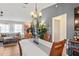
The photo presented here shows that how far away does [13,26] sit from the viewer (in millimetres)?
2232

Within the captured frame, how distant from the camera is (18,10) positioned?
2.24 metres

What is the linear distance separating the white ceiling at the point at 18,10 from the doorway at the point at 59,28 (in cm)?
31

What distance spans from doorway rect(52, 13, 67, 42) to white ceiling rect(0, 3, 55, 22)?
31cm

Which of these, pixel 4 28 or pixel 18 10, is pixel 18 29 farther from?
pixel 18 10

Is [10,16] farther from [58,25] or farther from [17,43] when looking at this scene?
[58,25]

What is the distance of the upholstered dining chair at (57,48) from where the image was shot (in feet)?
6.74

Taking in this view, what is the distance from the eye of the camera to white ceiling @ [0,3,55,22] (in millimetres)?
2105

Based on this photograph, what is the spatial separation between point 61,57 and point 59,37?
36cm

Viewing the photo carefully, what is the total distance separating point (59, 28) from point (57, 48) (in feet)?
1.20

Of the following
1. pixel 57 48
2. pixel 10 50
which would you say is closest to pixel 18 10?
pixel 10 50

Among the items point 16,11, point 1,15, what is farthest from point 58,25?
point 1,15

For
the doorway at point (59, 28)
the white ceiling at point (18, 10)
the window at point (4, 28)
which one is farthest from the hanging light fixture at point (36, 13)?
the window at point (4, 28)

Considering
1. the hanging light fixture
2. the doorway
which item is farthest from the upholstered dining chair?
the hanging light fixture

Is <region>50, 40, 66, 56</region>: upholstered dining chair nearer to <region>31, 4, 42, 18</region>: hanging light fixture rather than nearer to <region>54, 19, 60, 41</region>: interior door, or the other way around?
<region>54, 19, 60, 41</region>: interior door
